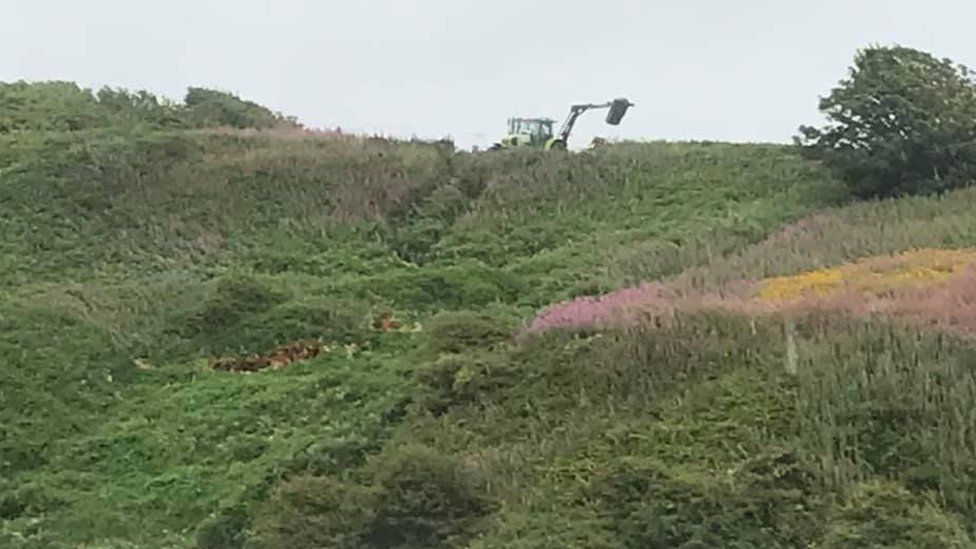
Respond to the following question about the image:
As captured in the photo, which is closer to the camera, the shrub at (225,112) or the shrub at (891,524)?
the shrub at (891,524)

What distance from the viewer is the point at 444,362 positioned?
18.0 m

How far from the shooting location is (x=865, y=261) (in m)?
21.7

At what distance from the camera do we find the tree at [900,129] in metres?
28.1

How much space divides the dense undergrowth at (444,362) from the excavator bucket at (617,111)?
15.8ft

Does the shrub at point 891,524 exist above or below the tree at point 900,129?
below

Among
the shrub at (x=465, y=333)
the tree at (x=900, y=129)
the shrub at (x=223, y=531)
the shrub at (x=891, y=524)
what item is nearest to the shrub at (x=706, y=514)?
the shrub at (x=891, y=524)

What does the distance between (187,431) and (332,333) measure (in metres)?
3.69

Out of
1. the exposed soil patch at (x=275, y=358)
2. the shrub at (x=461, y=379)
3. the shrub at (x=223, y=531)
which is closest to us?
the shrub at (x=223, y=531)

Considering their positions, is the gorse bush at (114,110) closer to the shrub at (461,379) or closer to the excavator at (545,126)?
the excavator at (545,126)

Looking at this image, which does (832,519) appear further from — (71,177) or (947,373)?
(71,177)

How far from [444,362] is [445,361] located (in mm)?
23

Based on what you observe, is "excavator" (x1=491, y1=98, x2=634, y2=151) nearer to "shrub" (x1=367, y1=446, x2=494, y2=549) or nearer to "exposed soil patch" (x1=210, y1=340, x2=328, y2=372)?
"exposed soil patch" (x1=210, y1=340, x2=328, y2=372)

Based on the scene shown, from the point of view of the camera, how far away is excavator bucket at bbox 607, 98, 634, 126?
39312 mm

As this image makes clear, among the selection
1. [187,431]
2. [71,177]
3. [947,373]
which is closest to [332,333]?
[187,431]
